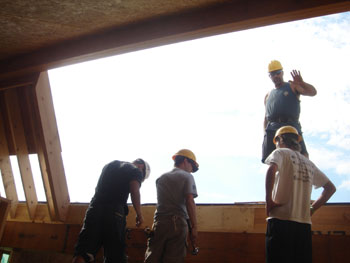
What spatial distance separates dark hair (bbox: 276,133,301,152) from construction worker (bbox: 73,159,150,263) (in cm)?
156

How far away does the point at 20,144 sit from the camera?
5645 mm

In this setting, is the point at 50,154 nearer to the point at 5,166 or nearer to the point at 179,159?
the point at 5,166

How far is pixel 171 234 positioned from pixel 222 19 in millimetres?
2038

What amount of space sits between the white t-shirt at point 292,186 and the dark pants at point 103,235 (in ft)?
5.31

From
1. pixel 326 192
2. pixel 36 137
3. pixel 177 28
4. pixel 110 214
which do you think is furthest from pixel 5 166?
pixel 326 192

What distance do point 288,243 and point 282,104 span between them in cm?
165

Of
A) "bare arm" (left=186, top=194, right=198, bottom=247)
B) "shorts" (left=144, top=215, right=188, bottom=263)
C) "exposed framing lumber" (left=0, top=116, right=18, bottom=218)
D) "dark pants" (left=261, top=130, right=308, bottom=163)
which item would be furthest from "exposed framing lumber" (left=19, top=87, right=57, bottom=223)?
"dark pants" (left=261, top=130, right=308, bottom=163)

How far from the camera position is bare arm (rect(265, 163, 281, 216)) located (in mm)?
2725

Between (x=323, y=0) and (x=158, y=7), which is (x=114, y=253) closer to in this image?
(x=158, y=7)

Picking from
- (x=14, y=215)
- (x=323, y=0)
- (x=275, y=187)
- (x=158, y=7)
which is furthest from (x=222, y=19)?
(x=14, y=215)

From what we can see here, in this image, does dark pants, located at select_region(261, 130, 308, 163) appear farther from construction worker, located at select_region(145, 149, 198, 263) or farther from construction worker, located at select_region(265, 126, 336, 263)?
construction worker, located at select_region(145, 149, 198, 263)

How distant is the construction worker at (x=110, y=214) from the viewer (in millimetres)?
3557

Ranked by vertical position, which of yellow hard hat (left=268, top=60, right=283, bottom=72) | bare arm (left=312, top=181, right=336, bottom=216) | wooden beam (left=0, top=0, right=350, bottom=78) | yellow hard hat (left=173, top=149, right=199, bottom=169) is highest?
wooden beam (left=0, top=0, right=350, bottom=78)

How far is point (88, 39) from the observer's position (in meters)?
4.27
